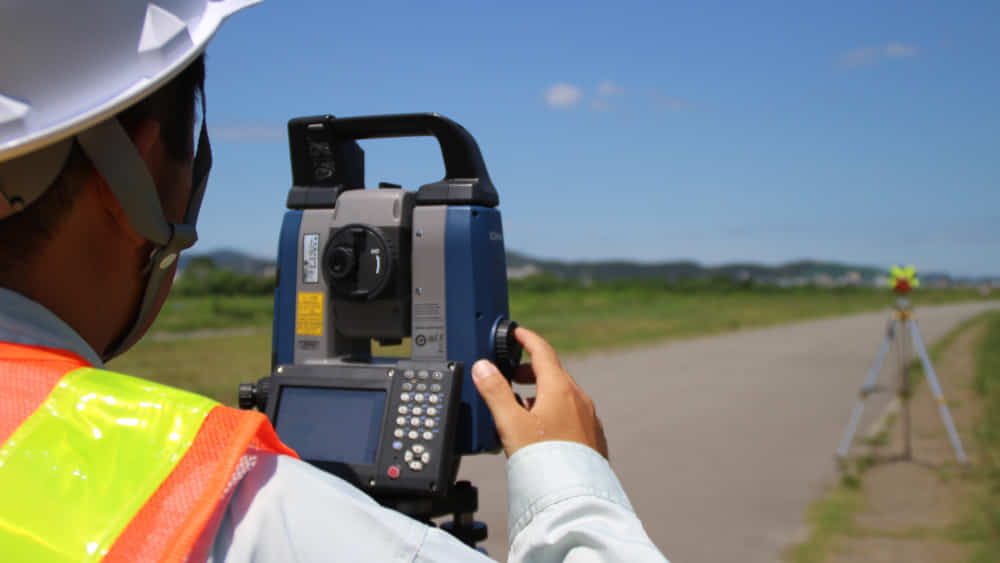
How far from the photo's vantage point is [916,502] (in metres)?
5.73

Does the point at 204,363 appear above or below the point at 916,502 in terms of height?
below

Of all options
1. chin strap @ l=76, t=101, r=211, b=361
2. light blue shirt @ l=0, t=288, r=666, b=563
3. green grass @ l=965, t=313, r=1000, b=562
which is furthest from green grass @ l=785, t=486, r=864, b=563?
chin strap @ l=76, t=101, r=211, b=361

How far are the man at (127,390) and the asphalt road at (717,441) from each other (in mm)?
3695

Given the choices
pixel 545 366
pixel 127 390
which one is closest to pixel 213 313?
pixel 545 366

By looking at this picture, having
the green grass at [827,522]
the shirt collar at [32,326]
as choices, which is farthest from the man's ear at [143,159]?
the green grass at [827,522]

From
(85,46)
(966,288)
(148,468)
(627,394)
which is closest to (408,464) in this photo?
(148,468)

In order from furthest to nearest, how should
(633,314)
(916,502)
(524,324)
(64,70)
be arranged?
(633,314) < (524,324) < (916,502) < (64,70)

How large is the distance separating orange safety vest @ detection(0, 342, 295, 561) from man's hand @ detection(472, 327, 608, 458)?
0.43 metres

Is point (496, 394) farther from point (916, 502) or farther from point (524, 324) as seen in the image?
point (524, 324)

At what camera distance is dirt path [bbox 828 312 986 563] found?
464cm

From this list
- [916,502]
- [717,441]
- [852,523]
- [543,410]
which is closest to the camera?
[543,410]

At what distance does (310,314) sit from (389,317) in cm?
17

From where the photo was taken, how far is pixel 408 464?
130 cm

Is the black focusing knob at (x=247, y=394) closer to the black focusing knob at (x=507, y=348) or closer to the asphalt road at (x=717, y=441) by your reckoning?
the black focusing knob at (x=507, y=348)
